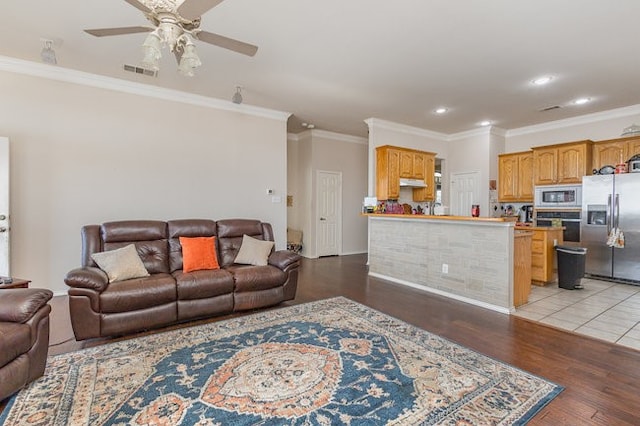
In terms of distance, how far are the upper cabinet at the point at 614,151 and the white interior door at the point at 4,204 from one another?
8.73 m

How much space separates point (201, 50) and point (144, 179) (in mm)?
2120

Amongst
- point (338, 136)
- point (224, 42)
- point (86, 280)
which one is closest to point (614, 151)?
point (338, 136)

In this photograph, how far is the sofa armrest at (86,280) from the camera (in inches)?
106

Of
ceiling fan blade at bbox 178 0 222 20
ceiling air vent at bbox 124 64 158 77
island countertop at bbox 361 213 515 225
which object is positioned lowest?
island countertop at bbox 361 213 515 225


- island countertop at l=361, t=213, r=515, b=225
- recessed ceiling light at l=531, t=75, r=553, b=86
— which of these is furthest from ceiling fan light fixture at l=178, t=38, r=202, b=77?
recessed ceiling light at l=531, t=75, r=553, b=86

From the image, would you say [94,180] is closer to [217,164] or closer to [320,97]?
[217,164]

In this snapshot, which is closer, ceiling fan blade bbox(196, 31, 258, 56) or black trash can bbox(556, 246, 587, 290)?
ceiling fan blade bbox(196, 31, 258, 56)

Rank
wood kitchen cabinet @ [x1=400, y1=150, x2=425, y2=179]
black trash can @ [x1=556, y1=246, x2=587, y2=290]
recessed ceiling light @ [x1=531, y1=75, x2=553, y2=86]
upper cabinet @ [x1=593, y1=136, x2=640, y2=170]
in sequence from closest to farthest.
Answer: recessed ceiling light @ [x1=531, y1=75, x2=553, y2=86] → black trash can @ [x1=556, y1=246, x2=587, y2=290] → upper cabinet @ [x1=593, y1=136, x2=640, y2=170] → wood kitchen cabinet @ [x1=400, y1=150, x2=425, y2=179]

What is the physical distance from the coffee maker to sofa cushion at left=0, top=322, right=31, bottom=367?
7717 mm

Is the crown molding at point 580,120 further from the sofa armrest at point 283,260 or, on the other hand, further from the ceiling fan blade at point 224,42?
the ceiling fan blade at point 224,42

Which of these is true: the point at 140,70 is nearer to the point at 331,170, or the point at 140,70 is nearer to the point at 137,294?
the point at 137,294

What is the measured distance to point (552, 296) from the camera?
4262 millimetres

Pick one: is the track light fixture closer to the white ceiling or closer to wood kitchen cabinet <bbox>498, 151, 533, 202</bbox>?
the white ceiling

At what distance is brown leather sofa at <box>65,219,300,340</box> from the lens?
276 centimetres
